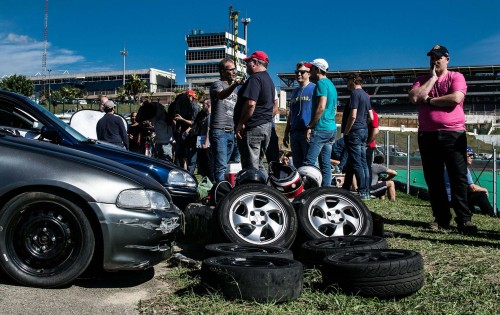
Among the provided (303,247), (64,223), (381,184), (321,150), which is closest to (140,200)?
(64,223)

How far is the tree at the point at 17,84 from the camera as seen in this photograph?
358 feet

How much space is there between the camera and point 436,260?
425 centimetres

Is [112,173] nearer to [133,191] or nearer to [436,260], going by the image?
[133,191]

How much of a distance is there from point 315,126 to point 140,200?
13.3 ft

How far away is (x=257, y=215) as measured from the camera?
14.1ft

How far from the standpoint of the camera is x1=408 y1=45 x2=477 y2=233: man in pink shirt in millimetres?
5648

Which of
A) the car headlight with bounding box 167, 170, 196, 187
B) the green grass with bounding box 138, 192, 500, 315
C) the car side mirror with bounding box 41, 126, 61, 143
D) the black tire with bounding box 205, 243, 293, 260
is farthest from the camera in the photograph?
the car headlight with bounding box 167, 170, 196, 187

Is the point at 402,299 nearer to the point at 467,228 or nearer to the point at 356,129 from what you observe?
the point at 467,228

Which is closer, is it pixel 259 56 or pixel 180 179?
pixel 180 179

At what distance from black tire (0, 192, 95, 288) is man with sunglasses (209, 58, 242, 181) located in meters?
3.50

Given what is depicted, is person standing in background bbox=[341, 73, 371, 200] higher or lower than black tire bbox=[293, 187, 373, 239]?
higher

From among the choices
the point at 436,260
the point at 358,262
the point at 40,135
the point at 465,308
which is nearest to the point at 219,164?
the point at 40,135

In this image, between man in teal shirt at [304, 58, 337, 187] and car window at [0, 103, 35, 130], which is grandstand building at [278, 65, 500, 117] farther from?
car window at [0, 103, 35, 130]

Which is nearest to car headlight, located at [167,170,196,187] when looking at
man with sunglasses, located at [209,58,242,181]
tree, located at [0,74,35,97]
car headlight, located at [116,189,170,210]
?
man with sunglasses, located at [209,58,242,181]
